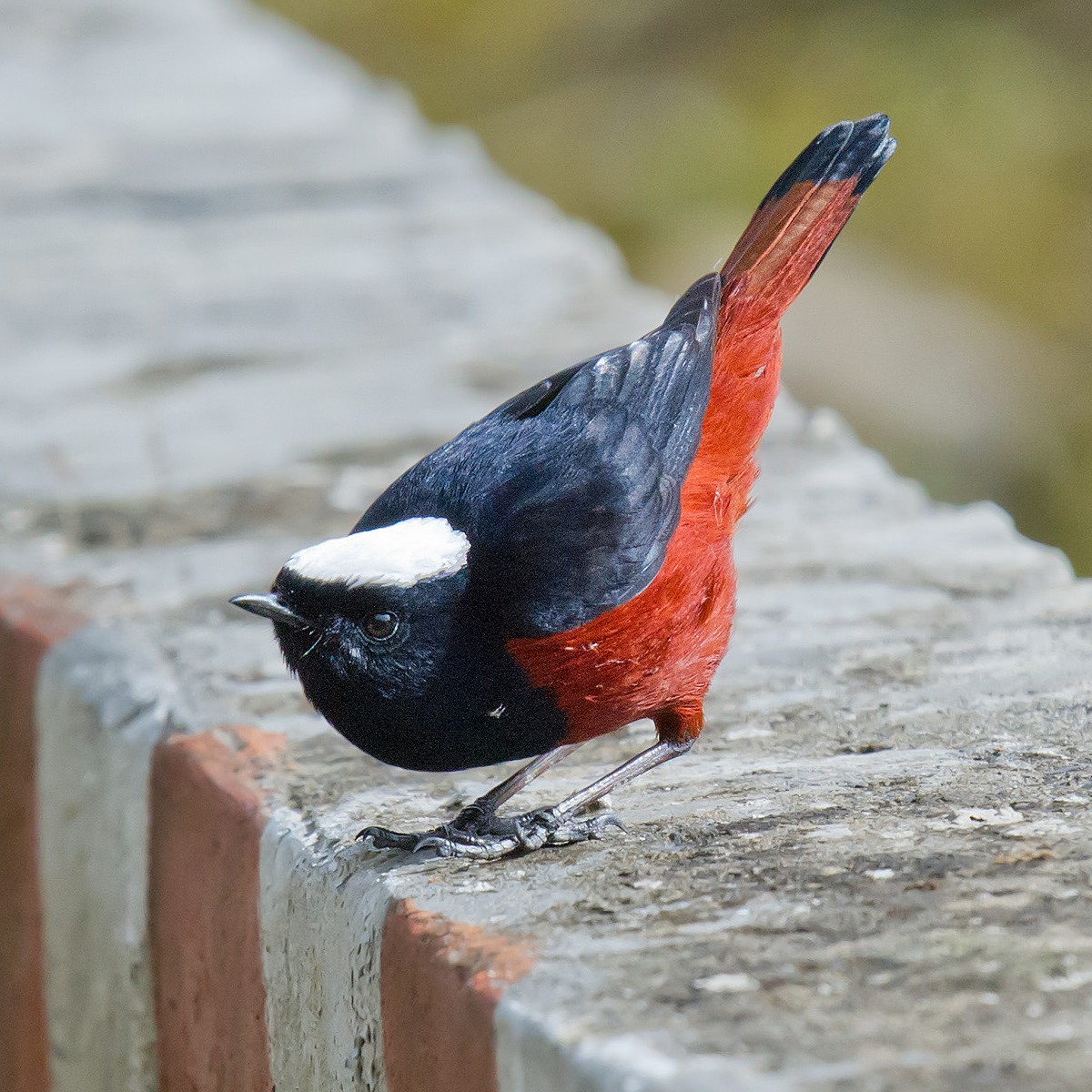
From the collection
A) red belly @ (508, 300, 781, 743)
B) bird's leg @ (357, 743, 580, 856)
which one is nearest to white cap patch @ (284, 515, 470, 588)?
red belly @ (508, 300, 781, 743)

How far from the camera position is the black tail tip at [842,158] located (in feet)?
8.23

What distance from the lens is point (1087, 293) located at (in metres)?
6.32

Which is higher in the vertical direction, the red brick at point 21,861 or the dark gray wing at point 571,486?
the dark gray wing at point 571,486

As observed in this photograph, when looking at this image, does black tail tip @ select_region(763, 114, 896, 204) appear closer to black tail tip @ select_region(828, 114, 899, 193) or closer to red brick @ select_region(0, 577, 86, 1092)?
black tail tip @ select_region(828, 114, 899, 193)

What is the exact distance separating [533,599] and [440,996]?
20.2 inches

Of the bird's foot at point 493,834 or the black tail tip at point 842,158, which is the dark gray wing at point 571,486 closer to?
the bird's foot at point 493,834

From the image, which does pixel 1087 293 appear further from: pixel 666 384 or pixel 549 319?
pixel 666 384

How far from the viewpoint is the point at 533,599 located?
6.02ft

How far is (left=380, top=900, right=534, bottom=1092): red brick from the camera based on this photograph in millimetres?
1398

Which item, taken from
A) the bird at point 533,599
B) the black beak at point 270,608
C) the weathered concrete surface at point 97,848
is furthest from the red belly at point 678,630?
the weathered concrete surface at point 97,848

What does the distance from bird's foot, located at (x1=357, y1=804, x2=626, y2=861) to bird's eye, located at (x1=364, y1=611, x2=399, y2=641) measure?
0.70 feet

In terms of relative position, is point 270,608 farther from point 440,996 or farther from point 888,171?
point 888,171

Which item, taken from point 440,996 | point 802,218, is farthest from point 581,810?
point 802,218

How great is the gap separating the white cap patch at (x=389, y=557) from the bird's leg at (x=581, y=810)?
299 millimetres
